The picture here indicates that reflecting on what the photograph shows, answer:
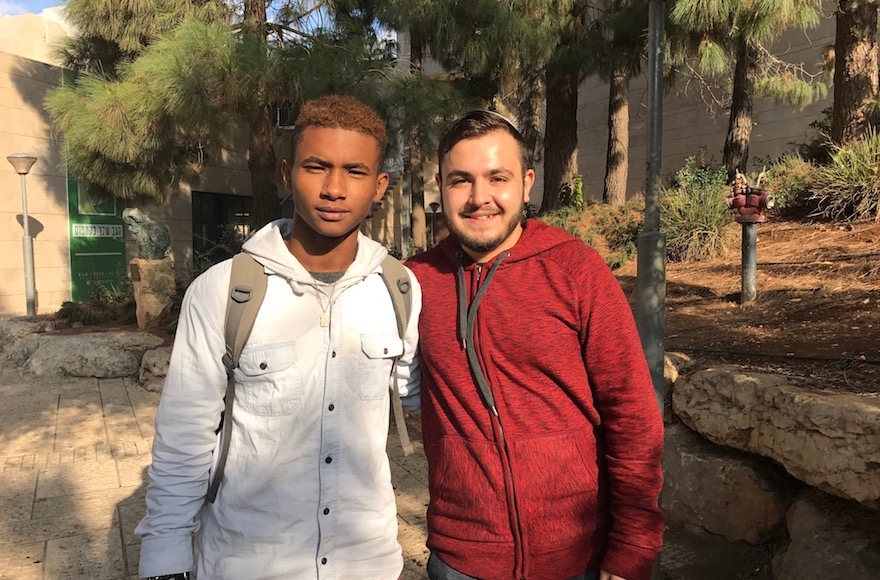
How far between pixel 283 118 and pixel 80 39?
11.0ft

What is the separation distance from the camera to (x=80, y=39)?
10367 millimetres

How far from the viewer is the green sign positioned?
42.7 ft

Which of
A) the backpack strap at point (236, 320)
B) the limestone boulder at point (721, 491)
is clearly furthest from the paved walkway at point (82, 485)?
the backpack strap at point (236, 320)

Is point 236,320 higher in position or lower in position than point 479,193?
lower

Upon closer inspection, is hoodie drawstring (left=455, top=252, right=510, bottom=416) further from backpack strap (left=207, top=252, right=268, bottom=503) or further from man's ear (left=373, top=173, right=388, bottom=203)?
backpack strap (left=207, top=252, right=268, bottom=503)

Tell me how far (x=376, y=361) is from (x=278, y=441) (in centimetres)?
29

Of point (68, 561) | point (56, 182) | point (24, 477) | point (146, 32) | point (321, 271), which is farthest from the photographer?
point (56, 182)

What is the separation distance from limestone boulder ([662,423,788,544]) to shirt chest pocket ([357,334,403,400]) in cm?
199

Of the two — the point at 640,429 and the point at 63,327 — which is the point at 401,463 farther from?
the point at 63,327

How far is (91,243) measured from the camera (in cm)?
1333

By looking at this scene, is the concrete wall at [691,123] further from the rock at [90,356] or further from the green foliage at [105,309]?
the rock at [90,356]

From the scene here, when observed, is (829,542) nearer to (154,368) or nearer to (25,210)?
(154,368)

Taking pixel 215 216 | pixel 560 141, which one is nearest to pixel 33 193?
pixel 215 216

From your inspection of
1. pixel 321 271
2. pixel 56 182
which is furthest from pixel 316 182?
pixel 56 182
